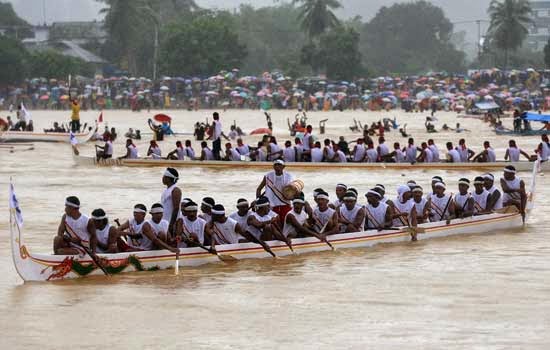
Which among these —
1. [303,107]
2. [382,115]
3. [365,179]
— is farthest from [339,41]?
[365,179]

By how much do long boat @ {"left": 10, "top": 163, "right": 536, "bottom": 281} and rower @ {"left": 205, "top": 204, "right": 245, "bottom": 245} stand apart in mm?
168

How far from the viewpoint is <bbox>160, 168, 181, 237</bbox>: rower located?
1641 cm

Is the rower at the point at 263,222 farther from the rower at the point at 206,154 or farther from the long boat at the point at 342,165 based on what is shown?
the rower at the point at 206,154

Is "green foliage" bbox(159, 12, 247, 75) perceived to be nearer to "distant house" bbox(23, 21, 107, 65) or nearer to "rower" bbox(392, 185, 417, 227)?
"distant house" bbox(23, 21, 107, 65)

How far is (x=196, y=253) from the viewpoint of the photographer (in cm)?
1706

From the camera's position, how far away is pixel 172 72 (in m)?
91.8

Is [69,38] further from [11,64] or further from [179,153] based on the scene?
[179,153]

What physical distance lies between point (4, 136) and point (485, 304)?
33.9 m

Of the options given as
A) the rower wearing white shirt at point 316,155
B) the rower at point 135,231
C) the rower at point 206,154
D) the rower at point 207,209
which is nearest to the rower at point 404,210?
the rower at point 207,209

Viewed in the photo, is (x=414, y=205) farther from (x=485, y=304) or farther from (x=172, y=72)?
(x=172, y=72)

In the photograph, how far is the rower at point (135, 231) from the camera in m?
16.4

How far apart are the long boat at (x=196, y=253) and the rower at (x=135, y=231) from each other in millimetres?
199

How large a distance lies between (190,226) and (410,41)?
133425 millimetres

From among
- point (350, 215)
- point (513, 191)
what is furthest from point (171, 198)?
point (513, 191)
